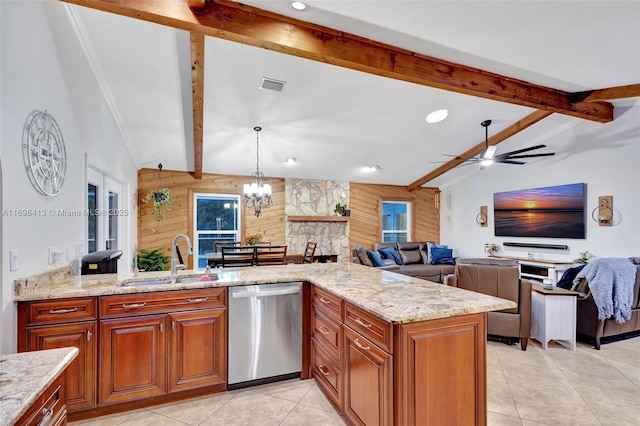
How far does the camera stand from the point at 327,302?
8.04 feet

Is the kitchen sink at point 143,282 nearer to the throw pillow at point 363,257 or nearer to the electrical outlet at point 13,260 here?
the electrical outlet at point 13,260

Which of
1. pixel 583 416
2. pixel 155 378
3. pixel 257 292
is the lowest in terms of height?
pixel 583 416

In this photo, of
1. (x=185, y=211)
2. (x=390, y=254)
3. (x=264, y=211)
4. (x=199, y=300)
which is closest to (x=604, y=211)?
(x=390, y=254)

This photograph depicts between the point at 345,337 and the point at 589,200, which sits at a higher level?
the point at 589,200

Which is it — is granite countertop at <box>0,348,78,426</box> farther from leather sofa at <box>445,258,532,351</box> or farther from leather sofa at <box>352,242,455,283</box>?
leather sofa at <box>352,242,455,283</box>

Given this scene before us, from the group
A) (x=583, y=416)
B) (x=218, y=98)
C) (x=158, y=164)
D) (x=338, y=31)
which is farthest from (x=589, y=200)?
(x=158, y=164)

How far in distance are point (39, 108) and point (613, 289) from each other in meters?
5.57

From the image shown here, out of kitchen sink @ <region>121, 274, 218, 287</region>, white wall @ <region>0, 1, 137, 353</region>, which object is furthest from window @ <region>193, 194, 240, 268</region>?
kitchen sink @ <region>121, 274, 218, 287</region>

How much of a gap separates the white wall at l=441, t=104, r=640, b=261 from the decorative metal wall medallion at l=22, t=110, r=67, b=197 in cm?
737

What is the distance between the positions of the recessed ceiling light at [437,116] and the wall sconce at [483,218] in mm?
3418

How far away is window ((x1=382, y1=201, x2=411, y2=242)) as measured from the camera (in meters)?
8.36

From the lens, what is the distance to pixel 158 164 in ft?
19.3

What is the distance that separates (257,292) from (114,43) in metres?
2.68

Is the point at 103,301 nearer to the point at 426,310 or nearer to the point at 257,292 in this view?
the point at 257,292
